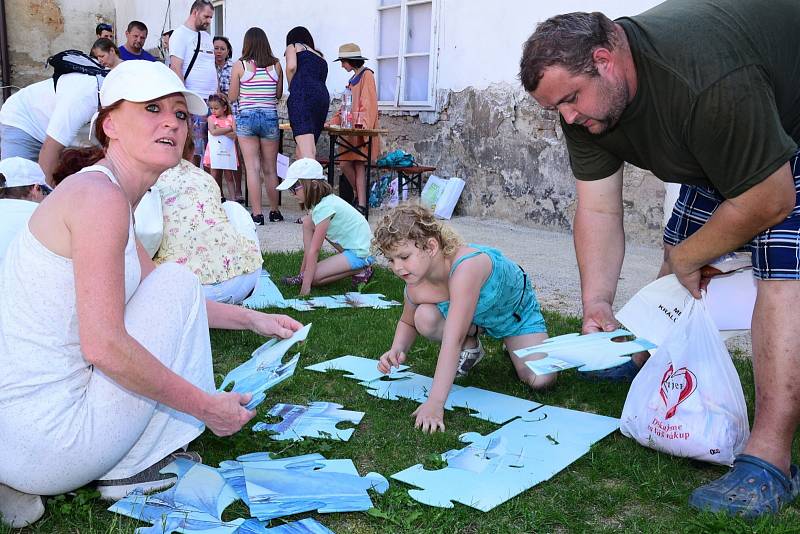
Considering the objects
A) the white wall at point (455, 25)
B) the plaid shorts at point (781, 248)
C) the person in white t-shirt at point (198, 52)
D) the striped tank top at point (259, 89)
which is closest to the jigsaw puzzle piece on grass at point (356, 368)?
the plaid shorts at point (781, 248)

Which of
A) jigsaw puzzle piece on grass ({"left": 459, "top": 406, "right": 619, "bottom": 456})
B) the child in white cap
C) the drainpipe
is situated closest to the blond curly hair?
jigsaw puzzle piece on grass ({"left": 459, "top": 406, "right": 619, "bottom": 456})

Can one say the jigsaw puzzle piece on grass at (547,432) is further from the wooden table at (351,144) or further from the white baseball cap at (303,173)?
the wooden table at (351,144)

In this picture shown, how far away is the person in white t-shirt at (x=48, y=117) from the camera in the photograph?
4598 millimetres

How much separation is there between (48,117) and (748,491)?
4.55 m

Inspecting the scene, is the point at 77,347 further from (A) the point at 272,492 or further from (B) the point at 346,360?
(B) the point at 346,360

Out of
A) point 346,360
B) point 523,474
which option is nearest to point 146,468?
point 523,474

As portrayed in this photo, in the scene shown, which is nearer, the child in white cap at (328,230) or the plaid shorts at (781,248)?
the plaid shorts at (781,248)

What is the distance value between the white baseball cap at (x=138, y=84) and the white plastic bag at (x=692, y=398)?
1.71 meters

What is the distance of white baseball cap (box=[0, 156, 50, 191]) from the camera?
331 cm

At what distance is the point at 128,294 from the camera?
2.14 meters

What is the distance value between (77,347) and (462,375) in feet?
5.93

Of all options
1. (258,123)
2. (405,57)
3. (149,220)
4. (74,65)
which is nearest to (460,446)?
(149,220)

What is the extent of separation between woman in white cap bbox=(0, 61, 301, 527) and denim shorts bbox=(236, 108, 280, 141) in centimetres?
574

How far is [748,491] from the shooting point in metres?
2.16
